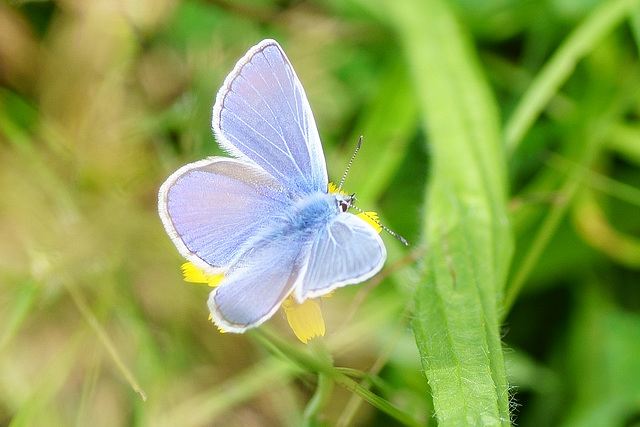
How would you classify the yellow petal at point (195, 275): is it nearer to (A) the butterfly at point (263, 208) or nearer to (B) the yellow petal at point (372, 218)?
(A) the butterfly at point (263, 208)

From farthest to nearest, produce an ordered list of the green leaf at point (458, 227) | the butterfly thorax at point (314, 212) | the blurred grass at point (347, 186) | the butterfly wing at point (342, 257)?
the blurred grass at point (347, 186) → the butterfly thorax at point (314, 212) → the green leaf at point (458, 227) → the butterfly wing at point (342, 257)

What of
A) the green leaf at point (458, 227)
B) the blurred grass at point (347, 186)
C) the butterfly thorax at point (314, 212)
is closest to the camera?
the green leaf at point (458, 227)

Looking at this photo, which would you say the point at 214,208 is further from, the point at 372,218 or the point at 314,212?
the point at 372,218

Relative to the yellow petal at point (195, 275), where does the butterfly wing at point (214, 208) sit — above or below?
above

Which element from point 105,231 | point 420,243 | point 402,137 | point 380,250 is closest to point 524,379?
point 420,243

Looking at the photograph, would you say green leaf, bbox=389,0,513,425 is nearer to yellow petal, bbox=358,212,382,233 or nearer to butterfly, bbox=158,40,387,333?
yellow petal, bbox=358,212,382,233

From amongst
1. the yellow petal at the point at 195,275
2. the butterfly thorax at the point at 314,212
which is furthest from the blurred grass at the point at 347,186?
the yellow petal at the point at 195,275

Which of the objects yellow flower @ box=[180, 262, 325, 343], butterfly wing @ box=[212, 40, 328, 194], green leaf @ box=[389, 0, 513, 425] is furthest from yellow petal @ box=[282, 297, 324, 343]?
butterfly wing @ box=[212, 40, 328, 194]

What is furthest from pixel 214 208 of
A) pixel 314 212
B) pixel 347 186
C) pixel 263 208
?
pixel 347 186
